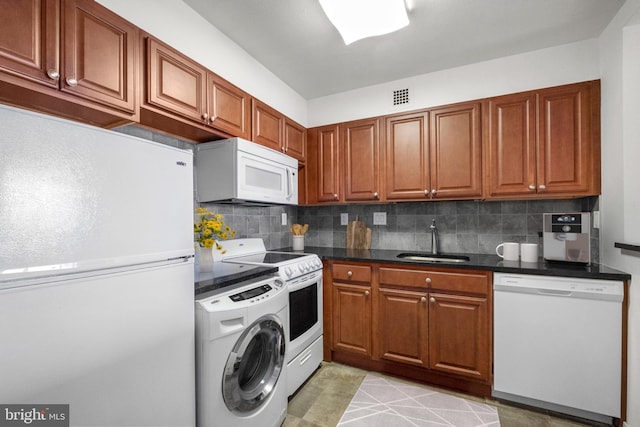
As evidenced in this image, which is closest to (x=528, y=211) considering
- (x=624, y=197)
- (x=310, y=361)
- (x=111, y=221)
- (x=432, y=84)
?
(x=624, y=197)

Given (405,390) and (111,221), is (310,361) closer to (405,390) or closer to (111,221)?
(405,390)

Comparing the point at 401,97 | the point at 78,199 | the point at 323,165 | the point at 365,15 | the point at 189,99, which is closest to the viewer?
the point at 78,199

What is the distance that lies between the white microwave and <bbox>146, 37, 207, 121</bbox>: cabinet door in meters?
0.31

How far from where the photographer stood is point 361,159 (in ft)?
8.70

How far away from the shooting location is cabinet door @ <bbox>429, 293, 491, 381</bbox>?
1.95 metres

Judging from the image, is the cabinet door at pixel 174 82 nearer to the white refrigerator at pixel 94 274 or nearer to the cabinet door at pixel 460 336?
the white refrigerator at pixel 94 274

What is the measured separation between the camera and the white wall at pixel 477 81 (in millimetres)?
2049

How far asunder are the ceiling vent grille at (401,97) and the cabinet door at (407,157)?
0.54ft

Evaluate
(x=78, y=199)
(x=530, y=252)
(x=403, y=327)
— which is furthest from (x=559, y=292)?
(x=78, y=199)

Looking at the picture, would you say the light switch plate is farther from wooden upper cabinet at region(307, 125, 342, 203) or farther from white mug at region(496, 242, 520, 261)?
white mug at region(496, 242, 520, 261)

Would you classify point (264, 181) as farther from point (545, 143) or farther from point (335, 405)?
point (545, 143)

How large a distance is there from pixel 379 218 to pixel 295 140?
1109 millimetres

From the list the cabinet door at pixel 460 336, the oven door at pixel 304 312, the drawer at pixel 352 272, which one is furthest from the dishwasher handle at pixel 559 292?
the oven door at pixel 304 312

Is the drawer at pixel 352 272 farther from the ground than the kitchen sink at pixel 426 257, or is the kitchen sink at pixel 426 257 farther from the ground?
the kitchen sink at pixel 426 257
